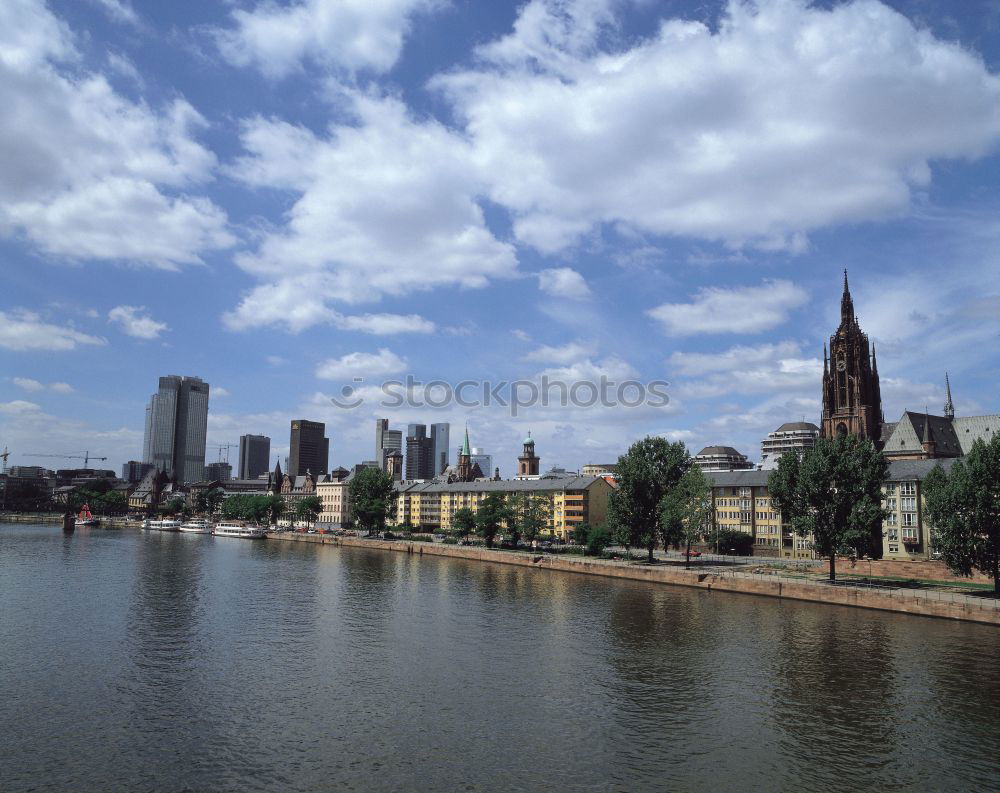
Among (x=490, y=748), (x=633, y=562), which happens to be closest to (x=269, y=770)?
(x=490, y=748)

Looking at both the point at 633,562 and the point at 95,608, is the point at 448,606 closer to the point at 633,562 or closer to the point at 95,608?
the point at 95,608

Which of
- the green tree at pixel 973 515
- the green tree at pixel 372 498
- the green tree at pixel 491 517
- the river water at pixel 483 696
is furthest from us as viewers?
the green tree at pixel 372 498

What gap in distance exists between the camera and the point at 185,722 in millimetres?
35531

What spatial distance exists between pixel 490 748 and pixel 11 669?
3268 centimetres

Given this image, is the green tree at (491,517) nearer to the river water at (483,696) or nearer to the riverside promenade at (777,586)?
the riverside promenade at (777,586)

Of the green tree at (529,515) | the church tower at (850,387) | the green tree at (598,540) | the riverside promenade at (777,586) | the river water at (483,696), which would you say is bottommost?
the river water at (483,696)

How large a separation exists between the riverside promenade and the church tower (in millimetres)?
87691

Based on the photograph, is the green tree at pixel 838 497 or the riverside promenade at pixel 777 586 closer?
the riverside promenade at pixel 777 586

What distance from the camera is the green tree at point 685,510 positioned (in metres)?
108

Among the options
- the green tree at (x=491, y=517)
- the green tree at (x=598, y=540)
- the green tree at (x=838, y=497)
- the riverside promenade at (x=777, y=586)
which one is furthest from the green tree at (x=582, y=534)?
the green tree at (x=838, y=497)

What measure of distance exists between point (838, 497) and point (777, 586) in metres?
13.6

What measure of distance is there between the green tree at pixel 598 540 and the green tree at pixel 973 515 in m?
56.4

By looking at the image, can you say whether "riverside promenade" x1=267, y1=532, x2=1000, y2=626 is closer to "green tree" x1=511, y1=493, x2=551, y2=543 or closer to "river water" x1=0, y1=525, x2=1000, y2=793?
"river water" x1=0, y1=525, x2=1000, y2=793

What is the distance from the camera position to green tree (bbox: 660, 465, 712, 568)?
10812cm
